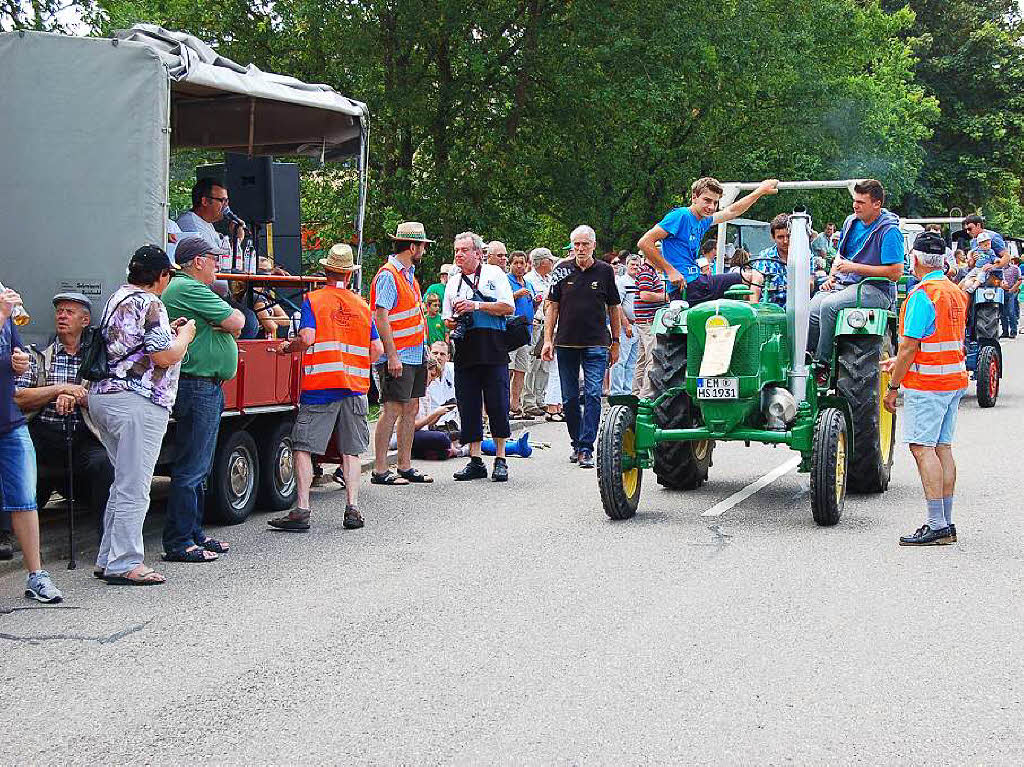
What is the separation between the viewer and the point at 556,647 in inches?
236

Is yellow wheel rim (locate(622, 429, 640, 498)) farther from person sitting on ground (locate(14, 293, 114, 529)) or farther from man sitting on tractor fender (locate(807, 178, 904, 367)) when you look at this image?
person sitting on ground (locate(14, 293, 114, 529))

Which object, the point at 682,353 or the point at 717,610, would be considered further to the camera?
the point at 682,353

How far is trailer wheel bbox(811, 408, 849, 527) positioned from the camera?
872cm

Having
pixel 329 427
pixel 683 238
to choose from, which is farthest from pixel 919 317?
pixel 329 427

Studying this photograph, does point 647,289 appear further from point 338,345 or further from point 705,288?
point 338,345

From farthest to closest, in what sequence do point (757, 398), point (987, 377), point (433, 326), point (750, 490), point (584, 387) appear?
point (987, 377), point (433, 326), point (584, 387), point (750, 490), point (757, 398)

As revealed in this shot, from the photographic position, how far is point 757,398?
30.8 feet

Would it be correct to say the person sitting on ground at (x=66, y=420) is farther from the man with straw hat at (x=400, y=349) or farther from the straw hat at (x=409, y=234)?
the straw hat at (x=409, y=234)

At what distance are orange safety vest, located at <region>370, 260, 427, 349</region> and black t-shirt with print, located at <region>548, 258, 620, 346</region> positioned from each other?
1381 mm

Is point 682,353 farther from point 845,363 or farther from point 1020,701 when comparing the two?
point 1020,701

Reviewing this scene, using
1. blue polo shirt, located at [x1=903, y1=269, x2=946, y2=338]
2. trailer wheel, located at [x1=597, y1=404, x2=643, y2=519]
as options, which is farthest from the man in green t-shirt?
blue polo shirt, located at [x1=903, y1=269, x2=946, y2=338]

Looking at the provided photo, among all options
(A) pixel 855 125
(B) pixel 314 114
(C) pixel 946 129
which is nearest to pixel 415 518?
(B) pixel 314 114

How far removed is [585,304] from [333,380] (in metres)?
3.11

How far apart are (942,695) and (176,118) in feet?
27.9
